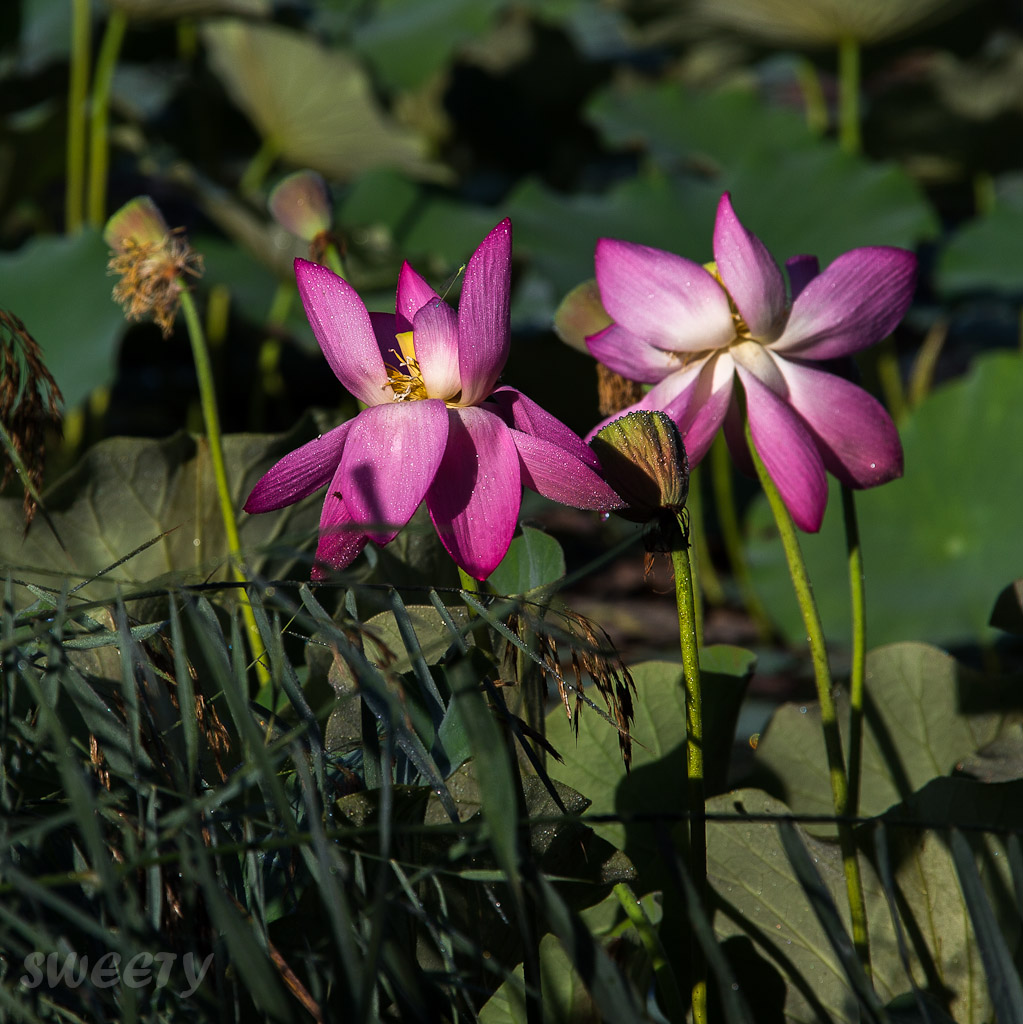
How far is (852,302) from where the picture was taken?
0.46 meters

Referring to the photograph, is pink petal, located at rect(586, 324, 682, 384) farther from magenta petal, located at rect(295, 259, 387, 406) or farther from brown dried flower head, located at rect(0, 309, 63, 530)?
brown dried flower head, located at rect(0, 309, 63, 530)

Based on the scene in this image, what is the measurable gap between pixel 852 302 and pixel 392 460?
225 millimetres

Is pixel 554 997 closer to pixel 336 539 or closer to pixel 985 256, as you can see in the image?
pixel 336 539

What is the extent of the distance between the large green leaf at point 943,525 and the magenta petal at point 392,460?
3.35ft

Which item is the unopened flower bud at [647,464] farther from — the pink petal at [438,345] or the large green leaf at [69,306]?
the large green leaf at [69,306]

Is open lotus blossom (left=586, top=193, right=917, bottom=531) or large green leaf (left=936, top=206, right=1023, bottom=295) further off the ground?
open lotus blossom (left=586, top=193, right=917, bottom=531)

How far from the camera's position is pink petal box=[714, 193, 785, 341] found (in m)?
0.45

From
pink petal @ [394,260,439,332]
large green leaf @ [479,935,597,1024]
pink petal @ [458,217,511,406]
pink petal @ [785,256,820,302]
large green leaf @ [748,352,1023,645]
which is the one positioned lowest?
large green leaf @ [748,352,1023,645]

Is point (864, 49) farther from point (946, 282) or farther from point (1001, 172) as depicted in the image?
point (946, 282)

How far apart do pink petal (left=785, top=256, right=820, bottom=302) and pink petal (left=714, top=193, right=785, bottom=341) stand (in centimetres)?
9

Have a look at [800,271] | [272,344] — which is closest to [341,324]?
[800,271]

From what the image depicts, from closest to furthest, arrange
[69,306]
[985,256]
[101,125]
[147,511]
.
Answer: [147,511] → [69,306] → [101,125] → [985,256]

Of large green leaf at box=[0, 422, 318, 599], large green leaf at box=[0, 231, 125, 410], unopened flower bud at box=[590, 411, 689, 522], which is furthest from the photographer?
large green leaf at box=[0, 231, 125, 410]

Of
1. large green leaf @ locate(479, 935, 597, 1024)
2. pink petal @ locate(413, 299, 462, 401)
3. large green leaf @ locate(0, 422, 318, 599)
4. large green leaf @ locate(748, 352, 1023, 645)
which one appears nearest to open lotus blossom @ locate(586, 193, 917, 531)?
pink petal @ locate(413, 299, 462, 401)
